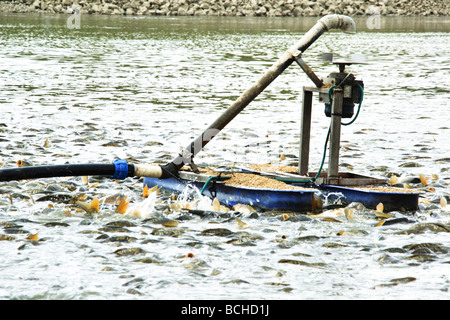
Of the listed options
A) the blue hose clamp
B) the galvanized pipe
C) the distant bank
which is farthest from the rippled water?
the distant bank

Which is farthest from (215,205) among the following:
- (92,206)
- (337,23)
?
(337,23)

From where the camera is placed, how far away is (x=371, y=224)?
248 inches

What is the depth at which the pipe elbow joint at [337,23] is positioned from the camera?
704cm

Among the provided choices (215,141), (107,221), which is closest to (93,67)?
(215,141)

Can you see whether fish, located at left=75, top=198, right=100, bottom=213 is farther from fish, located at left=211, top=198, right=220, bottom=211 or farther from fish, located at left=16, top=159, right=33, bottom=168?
fish, located at left=16, top=159, right=33, bottom=168

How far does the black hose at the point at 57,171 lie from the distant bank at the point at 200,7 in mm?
56642

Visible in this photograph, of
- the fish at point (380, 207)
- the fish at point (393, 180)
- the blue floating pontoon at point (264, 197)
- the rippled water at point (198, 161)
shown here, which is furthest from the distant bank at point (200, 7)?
the fish at point (380, 207)

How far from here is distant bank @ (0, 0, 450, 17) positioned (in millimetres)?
62375

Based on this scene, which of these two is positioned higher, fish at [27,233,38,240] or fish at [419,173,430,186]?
fish at [419,173,430,186]

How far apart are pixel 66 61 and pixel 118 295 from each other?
58.8 feet

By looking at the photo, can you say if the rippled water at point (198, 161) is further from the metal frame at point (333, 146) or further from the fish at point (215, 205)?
the metal frame at point (333, 146)

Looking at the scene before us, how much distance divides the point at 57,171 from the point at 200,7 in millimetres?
58764

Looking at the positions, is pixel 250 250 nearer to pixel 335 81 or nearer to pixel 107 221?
pixel 107 221

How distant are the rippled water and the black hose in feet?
1.08
